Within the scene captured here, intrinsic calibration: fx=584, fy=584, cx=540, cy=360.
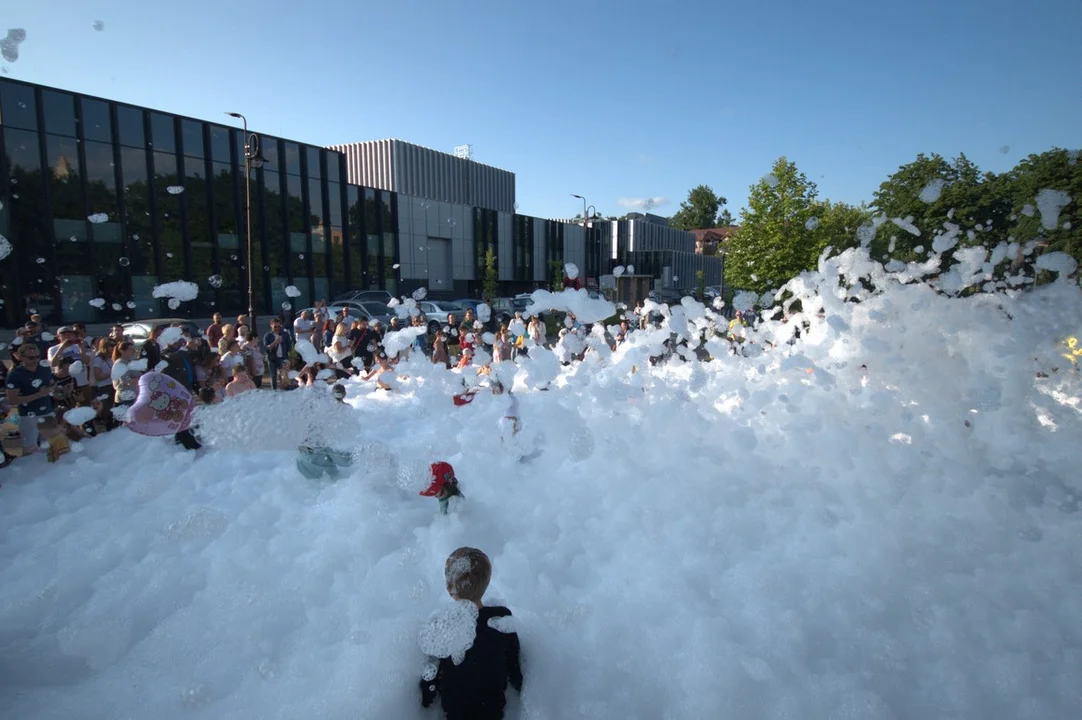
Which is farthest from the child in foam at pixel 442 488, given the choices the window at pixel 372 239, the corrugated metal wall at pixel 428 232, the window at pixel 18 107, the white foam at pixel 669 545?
the corrugated metal wall at pixel 428 232

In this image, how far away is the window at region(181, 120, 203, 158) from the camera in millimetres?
20547

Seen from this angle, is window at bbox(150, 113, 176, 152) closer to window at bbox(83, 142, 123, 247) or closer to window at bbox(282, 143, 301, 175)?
window at bbox(83, 142, 123, 247)

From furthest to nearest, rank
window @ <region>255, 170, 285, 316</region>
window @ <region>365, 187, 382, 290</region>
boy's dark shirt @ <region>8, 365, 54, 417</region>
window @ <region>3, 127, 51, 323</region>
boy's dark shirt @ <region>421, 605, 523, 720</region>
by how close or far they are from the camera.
→ window @ <region>365, 187, 382, 290</region>
window @ <region>255, 170, 285, 316</region>
window @ <region>3, 127, 51, 323</region>
boy's dark shirt @ <region>8, 365, 54, 417</region>
boy's dark shirt @ <region>421, 605, 523, 720</region>

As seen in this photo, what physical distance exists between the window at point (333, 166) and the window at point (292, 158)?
1.31 metres

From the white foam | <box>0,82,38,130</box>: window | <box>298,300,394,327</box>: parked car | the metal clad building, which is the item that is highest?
the metal clad building

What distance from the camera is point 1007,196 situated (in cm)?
2398

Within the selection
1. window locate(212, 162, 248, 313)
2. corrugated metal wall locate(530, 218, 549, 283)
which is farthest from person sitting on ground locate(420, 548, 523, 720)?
corrugated metal wall locate(530, 218, 549, 283)

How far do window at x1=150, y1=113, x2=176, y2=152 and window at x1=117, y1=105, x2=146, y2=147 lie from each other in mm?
325

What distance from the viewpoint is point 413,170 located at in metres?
35.1

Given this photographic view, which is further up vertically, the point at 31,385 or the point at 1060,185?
the point at 1060,185

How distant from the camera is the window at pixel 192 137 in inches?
809

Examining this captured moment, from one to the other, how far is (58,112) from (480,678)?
22.7 meters

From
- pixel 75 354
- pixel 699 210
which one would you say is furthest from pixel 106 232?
pixel 699 210

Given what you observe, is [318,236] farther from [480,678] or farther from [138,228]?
[480,678]
